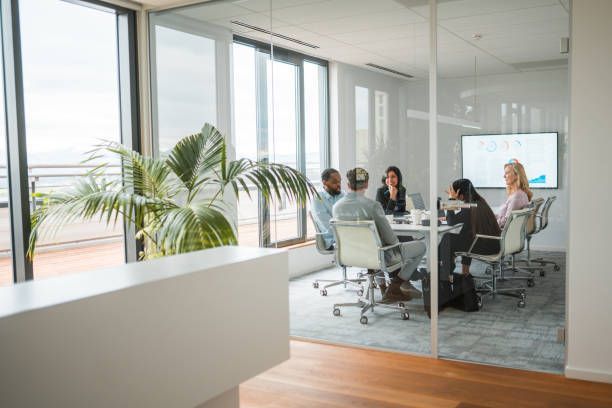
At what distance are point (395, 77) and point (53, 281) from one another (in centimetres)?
288

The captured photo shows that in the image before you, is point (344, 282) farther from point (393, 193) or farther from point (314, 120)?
point (314, 120)

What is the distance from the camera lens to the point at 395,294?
445 centimetres

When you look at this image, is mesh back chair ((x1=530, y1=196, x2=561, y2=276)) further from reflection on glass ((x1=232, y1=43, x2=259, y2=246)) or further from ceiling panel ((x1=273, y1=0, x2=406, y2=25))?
reflection on glass ((x1=232, y1=43, x2=259, y2=246))

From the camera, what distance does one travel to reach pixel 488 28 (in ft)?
13.1

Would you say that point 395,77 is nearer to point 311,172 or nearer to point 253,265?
point 311,172

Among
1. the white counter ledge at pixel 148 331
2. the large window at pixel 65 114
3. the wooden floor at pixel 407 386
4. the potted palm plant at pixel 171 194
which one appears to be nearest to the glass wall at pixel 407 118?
the wooden floor at pixel 407 386

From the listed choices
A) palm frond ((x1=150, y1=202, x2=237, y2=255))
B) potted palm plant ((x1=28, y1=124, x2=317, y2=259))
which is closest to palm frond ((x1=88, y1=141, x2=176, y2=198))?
potted palm plant ((x1=28, y1=124, x2=317, y2=259))

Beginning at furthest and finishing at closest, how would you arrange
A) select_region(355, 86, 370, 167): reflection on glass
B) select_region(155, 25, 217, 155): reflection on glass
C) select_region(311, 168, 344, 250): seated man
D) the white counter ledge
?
select_region(155, 25, 217, 155): reflection on glass, select_region(311, 168, 344, 250): seated man, select_region(355, 86, 370, 167): reflection on glass, the white counter ledge

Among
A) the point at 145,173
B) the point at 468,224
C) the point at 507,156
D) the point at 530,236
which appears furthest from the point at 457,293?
the point at 145,173

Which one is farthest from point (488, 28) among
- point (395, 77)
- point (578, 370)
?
point (578, 370)

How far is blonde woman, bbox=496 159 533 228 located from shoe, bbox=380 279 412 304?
91 centimetres

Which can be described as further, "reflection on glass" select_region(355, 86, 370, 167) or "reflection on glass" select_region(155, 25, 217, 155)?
"reflection on glass" select_region(155, 25, 217, 155)

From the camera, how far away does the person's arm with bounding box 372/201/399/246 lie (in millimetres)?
4355

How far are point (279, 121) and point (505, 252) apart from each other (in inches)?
74.0
